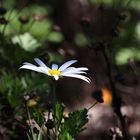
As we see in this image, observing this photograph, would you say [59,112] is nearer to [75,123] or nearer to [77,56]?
[75,123]

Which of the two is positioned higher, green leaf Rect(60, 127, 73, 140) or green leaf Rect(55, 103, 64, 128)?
green leaf Rect(55, 103, 64, 128)

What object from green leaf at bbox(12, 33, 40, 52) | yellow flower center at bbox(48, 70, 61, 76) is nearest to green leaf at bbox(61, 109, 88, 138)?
yellow flower center at bbox(48, 70, 61, 76)

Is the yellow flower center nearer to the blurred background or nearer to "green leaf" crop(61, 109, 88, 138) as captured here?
"green leaf" crop(61, 109, 88, 138)

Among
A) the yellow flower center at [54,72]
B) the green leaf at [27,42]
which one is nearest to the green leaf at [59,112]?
the yellow flower center at [54,72]

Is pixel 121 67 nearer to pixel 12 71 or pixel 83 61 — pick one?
pixel 83 61

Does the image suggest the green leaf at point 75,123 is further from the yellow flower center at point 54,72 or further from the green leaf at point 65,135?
the yellow flower center at point 54,72

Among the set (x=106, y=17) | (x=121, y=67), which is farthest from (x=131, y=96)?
(x=106, y=17)
